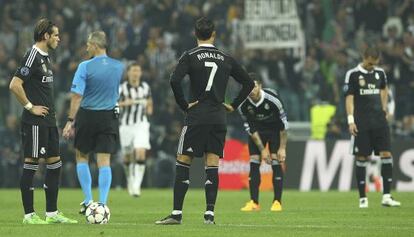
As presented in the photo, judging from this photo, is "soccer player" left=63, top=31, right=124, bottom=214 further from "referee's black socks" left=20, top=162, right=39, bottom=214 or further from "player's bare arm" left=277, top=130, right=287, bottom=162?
"player's bare arm" left=277, top=130, right=287, bottom=162

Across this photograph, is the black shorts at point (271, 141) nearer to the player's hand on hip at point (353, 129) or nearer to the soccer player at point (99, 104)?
the player's hand on hip at point (353, 129)

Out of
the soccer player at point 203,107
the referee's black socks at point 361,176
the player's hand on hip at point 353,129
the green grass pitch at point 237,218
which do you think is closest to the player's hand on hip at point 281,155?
the green grass pitch at point 237,218

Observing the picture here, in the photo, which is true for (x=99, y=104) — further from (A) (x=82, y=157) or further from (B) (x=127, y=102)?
(B) (x=127, y=102)

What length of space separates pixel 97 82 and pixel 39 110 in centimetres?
131

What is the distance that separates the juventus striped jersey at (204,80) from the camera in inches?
472

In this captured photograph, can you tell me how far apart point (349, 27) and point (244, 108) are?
10.9 metres

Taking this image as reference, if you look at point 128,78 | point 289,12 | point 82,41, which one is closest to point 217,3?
point 289,12

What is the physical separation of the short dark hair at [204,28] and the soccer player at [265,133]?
14.1 feet

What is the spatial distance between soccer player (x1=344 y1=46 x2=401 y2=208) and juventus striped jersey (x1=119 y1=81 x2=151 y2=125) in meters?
6.22

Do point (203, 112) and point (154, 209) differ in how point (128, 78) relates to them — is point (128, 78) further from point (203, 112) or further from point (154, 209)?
point (203, 112)

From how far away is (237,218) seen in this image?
46.5 feet

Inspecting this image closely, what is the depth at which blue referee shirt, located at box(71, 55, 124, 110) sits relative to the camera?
13.6 metres

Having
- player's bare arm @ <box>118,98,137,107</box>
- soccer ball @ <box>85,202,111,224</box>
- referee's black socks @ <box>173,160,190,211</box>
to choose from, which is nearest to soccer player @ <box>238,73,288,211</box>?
soccer ball @ <box>85,202,111,224</box>

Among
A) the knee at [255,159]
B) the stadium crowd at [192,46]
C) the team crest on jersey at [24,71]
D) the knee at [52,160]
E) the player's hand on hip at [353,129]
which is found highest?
the stadium crowd at [192,46]
